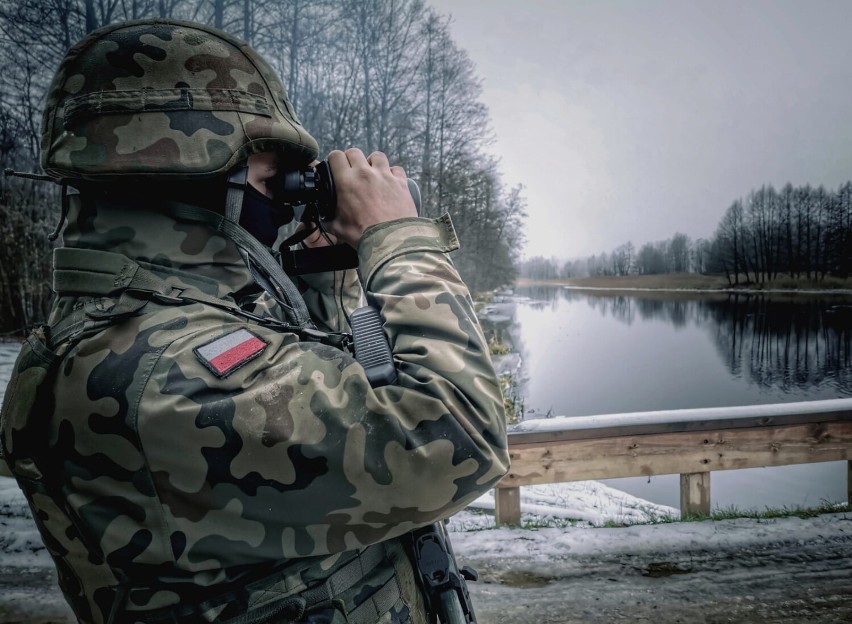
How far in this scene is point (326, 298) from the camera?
4.72ft

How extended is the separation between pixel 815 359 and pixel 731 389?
240cm

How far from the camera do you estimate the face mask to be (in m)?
0.99

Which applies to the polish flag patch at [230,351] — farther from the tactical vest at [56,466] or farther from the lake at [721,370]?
the lake at [721,370]

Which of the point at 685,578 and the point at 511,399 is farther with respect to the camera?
the point at 511,399

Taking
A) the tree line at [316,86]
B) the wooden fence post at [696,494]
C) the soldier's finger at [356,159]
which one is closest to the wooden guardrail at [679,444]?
the wooden fence post at [696,494]

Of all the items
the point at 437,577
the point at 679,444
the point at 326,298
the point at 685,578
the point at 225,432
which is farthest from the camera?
the point at 679,444

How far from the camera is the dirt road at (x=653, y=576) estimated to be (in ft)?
8.12

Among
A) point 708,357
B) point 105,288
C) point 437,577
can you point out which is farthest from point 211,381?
point 708,357

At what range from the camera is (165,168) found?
0.85 m

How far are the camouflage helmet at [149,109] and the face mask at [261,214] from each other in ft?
0.32

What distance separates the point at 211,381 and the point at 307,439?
17 cm

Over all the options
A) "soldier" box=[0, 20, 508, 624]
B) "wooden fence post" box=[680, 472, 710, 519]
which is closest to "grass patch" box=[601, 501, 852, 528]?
"wooden fence post" box=[680, 472, 710, 519]

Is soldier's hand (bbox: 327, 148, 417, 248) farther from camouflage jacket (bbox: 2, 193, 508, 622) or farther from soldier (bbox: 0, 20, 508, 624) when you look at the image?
camouflage jacket (bbox: 2, 193, 508, 622)

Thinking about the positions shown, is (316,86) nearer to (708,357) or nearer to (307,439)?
(307,439)
